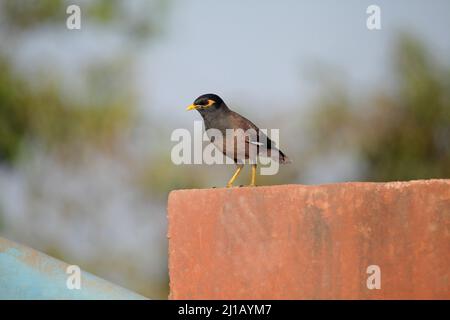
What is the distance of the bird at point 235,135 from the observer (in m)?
6.87

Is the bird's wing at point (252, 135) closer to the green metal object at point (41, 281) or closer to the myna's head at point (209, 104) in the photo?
the myna's head at point (209, 104)

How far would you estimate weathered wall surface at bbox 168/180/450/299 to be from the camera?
3562 millimetres

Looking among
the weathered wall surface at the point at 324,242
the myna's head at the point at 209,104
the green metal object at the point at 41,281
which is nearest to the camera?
the weathered wall surface at the point at 324,242

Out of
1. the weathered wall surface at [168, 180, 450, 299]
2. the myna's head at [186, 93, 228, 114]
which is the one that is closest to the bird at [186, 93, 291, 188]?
the myna's head at [186, 93, 228, 114]

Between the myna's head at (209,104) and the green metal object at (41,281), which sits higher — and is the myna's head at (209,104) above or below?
above

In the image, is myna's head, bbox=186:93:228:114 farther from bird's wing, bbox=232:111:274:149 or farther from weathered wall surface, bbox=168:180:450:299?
weathered wall surface, bbox=168:180:450:299

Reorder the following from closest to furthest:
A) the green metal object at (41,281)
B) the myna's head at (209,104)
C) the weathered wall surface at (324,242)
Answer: the weathered wall surface at (324,242) → the green metal object at (41,281) → the myna's head at (209,104)

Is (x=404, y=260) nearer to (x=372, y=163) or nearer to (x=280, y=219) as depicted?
(x=280, y=219)

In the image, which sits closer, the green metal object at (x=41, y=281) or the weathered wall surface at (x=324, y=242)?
the weathered wall surface at (x=324, y=242)

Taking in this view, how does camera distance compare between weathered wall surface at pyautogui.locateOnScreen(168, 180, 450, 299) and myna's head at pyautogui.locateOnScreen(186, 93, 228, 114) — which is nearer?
weathered wall surface at pyautogui.locateOnScreen(168, 180, 450, 299)

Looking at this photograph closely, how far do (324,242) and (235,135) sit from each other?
10.9 ft

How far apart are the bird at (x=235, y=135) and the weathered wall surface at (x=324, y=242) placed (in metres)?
2.76

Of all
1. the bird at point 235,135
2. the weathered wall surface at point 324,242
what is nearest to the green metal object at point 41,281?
the weathered wall surface at point 324,242

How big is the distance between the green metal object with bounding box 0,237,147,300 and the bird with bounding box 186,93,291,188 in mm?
2804
